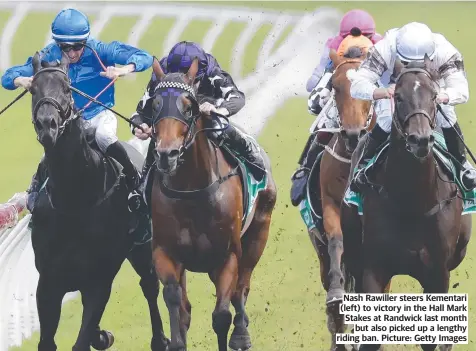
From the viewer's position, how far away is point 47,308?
11523 millimetres

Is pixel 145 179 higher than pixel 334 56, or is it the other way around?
pixel 334 56

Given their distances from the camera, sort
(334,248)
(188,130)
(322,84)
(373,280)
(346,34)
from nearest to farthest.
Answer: (188,130)
(373,280)
(334,248)
(322,84)
(346,34)

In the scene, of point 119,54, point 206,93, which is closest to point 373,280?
point 206,93

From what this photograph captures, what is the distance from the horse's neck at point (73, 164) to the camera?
35.9 feet

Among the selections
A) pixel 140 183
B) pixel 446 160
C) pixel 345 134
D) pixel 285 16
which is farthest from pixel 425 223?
pixel 285 16

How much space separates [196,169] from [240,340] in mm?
2173

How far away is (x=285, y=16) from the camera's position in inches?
1172

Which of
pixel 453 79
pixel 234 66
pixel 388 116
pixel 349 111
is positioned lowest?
pixel 388 116

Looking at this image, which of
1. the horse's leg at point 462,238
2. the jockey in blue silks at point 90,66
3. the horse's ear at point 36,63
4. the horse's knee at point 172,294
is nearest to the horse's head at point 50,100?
the horse's ear at point 36,63

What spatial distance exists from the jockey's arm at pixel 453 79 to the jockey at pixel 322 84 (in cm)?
243

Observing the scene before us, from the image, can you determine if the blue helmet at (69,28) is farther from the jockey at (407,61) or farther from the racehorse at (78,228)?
the jockey at (407,61)

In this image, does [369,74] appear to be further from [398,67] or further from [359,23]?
[359,23]

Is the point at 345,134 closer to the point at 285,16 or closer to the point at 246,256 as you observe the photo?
the point at 246,256

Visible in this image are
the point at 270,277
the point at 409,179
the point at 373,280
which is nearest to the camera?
the point at 409,179
